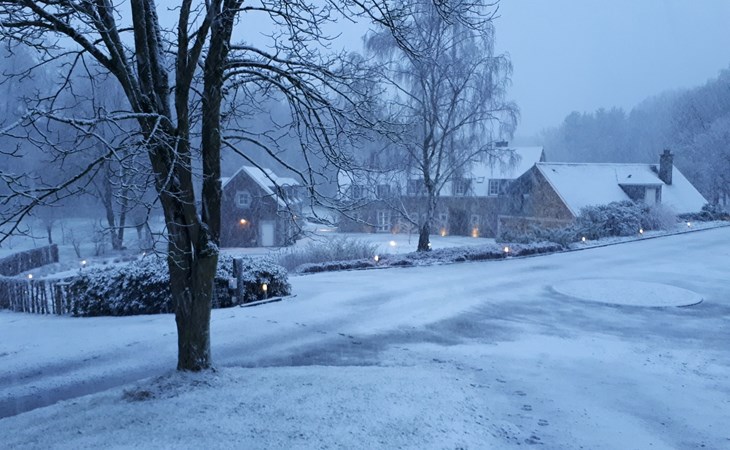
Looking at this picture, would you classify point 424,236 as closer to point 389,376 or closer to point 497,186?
point 389,376

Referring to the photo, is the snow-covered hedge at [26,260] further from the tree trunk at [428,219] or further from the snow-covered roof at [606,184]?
the snow-covered roof at [606,184]

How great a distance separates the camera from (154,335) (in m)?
10.4

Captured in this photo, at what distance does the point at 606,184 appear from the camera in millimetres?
40719

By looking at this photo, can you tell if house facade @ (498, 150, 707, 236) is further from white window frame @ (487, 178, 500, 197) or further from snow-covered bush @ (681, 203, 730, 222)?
white window frame @ (487, 178, 500, 197)

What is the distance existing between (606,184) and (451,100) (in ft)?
74.4

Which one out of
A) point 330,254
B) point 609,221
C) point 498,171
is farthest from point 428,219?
point 498,171

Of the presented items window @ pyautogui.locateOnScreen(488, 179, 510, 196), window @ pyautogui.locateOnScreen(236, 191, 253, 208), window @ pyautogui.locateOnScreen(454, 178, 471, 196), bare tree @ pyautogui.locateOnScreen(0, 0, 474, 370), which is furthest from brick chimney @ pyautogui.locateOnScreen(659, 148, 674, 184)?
bare tree @ pyautogui.locateOnScreen(0, 0, 474, 370)

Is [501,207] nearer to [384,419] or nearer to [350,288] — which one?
[350,288]

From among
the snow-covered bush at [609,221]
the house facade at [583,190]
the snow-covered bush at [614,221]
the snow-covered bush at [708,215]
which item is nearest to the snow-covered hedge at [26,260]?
the snow-covered bush at [614,221]

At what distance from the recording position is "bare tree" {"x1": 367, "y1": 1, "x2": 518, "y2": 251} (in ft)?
75.2

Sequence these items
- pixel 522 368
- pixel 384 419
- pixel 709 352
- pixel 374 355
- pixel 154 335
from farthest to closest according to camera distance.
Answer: pixel 154 335 → pixel 709 352 → pixel 374 355 → pixel 522 368 → pixel 384 419

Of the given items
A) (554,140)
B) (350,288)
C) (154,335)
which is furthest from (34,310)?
(554,140)

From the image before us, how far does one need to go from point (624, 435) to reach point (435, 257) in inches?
657

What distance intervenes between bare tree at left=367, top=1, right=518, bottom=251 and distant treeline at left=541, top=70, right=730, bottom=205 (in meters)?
40.4
